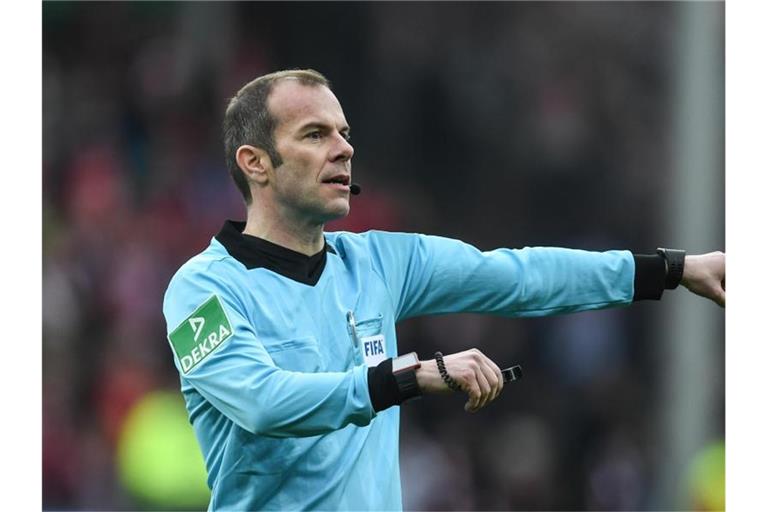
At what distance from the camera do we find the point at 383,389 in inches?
131

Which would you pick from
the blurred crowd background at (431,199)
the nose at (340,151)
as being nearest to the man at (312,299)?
the nose at (340,151)

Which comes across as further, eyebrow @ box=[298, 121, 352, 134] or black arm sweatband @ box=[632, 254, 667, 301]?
black arm sweatband @ box=[632, 254, 667, 301]

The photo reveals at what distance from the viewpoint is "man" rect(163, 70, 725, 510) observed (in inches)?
135

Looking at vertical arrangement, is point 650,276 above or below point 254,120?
below

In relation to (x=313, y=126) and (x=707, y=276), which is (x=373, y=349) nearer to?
(x=313, y=126)

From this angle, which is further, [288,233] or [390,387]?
[288,233]

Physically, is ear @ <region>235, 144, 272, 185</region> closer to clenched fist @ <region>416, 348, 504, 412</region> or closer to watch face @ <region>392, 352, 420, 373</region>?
watch face @ <region>392, 352, 420, 373</region>

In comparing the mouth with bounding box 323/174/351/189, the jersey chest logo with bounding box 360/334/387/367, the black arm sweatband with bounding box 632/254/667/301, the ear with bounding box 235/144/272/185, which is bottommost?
the jersey chest logo with bounding box 360/334/387/367

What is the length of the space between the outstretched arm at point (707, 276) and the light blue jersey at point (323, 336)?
0.18m

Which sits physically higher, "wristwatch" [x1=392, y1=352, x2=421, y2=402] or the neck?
the neck

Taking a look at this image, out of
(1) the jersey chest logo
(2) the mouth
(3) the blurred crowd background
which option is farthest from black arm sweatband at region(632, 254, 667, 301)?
(3) the blurred crowd background

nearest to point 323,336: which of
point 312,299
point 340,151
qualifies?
point 312,299

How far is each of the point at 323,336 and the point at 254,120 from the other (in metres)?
0.71

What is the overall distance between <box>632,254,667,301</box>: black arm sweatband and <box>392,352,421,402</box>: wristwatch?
41.3 inches
